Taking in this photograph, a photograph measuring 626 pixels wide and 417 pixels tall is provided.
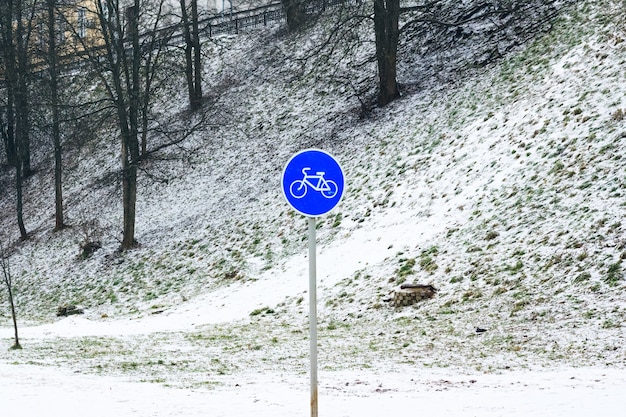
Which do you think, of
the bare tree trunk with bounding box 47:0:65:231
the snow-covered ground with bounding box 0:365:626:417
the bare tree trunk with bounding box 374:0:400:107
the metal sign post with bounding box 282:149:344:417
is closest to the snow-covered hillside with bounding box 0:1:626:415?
the snow-covered ground with bounding box 0:365:626:417

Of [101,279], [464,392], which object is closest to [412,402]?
[464,392]

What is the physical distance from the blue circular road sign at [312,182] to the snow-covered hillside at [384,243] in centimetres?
390

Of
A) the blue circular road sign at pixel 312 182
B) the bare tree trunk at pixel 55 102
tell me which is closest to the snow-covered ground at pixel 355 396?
the blue circular road sign at pixel 312 182

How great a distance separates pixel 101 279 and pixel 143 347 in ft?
35.0

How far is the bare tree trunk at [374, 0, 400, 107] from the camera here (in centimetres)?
2584

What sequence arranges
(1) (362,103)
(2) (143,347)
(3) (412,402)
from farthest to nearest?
(1) (362,103) < (2) (143,347) < (3) (412,402)

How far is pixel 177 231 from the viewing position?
25.6 meters

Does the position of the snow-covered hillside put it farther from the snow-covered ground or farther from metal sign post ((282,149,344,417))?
metal sign post ((282,149,344,417))

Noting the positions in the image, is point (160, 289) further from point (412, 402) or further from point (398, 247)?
point (412, 402)

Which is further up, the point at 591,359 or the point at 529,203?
the point at 529,203

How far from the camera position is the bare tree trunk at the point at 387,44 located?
2584 cm

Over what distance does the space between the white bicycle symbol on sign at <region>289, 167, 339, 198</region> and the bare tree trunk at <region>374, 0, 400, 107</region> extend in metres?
19.7

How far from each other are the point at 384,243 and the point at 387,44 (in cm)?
990

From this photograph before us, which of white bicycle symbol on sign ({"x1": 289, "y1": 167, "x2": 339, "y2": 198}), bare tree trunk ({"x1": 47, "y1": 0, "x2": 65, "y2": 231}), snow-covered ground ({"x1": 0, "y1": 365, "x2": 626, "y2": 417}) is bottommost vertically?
snow-covered ground ({"x1": 0, "y1": 365, "x2": 626, "y2": 417})
